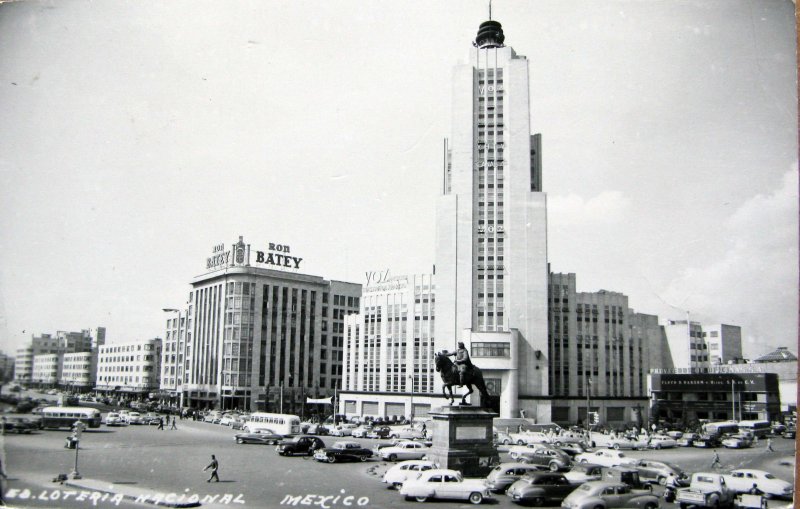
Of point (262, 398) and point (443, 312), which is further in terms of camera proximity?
point (262, 398)

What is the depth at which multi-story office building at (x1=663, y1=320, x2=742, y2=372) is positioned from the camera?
65.6 metres

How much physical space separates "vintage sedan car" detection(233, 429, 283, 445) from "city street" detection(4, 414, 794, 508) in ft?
6.19

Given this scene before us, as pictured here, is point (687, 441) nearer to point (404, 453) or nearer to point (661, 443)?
point (661, 443)

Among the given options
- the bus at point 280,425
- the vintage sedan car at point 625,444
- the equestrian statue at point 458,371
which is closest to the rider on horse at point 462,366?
the equestrian statue at point 458,371

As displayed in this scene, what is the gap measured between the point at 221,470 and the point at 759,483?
50.8 ft

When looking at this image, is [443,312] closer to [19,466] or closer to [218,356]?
[218,356]

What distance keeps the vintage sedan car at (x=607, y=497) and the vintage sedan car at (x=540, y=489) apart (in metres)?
0.92

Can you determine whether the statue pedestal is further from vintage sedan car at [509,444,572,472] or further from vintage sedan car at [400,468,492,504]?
vintage sedan car at [400,468,492,504]

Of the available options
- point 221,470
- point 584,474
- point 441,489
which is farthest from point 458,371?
point 221,470

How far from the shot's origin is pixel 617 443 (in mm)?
32812

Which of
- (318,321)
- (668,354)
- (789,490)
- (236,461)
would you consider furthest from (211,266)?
(789,490)

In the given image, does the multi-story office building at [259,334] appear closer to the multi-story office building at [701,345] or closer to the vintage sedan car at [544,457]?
the multi-story office building at [701,345]

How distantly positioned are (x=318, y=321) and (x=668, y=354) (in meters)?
38.3

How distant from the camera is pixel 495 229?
163 ft
